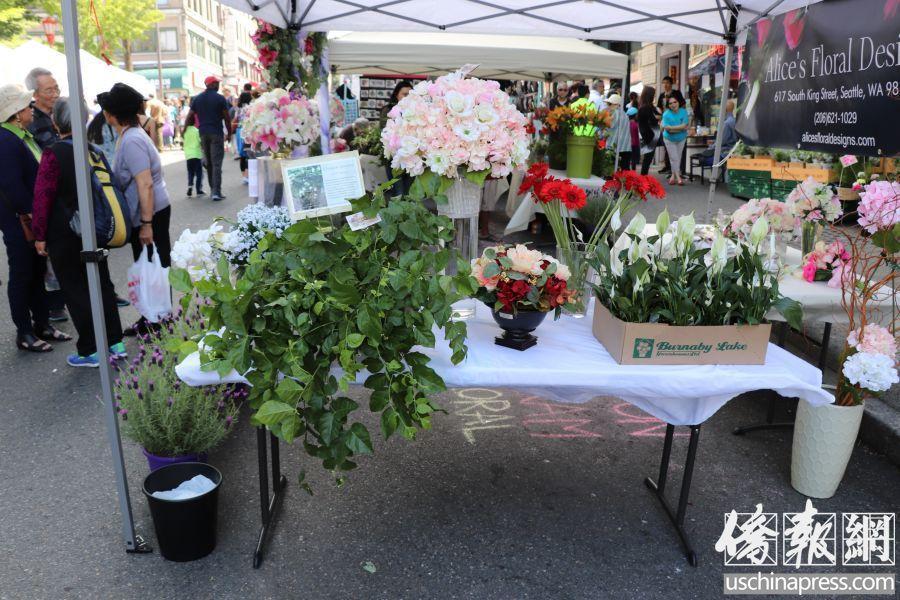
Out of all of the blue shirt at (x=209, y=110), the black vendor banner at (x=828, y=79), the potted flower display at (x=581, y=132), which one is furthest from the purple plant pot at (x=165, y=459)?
the blue shirt at (x=209, y=110)

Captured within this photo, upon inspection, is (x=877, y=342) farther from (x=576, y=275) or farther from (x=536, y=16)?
(x=536, y=16)

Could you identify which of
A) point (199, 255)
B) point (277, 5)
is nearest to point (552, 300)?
point (199, 255)

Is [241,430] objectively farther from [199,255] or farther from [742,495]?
[742,495]

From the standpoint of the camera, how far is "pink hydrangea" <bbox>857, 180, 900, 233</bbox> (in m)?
2.87

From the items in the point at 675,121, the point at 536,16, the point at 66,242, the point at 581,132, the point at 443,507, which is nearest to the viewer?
the point at 443,507

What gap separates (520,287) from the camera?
7.43ft

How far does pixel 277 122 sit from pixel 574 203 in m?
1.97

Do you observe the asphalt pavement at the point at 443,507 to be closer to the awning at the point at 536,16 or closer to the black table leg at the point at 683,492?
the black table leg at the point at 683,492

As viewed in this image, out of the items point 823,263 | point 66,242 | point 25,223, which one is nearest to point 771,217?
point 823,263

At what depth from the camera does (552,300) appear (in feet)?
7.54

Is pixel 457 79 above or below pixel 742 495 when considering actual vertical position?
above

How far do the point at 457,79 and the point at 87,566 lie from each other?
224 centimetres

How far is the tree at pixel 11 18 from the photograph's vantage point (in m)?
18.7

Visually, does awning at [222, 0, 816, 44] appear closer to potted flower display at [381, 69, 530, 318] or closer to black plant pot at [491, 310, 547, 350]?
potted flower display at [381, 69, 530, 318]
